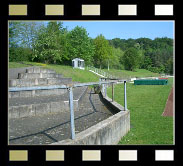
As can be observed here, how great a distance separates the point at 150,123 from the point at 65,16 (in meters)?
4.60

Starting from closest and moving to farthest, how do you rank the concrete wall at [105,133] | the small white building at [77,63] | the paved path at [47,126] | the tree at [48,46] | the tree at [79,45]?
the concrete wall at [105,133], the paved path at [47,126], the tree at [48,46], the small white building at [77,63], the tree at [79,45]

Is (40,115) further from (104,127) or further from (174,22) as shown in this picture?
(174,22)

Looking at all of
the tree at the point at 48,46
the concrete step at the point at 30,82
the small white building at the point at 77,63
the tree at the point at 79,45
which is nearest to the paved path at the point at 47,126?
the concrete step at the point at 30,82

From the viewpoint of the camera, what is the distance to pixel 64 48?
41500 mm

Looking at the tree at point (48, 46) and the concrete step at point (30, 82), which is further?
the tree at point (48, 46)

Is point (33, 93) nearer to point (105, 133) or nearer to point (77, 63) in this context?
point (105, 133)

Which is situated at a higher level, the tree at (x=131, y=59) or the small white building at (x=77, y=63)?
the tree at (x=131, y=59)

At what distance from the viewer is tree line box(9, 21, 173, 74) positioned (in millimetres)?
20456

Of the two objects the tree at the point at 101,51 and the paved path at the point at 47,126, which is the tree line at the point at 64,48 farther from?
the paved path at the point at 47,126

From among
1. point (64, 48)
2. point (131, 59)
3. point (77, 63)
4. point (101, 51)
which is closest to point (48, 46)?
point (64, 48)

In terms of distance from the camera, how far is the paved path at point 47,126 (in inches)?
157

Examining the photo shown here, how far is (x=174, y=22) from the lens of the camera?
2.82 metres

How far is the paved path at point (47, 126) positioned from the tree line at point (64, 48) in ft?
26.1
